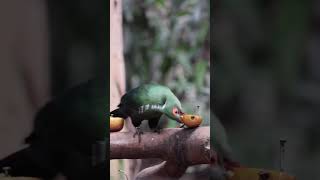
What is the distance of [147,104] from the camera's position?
3377 mm

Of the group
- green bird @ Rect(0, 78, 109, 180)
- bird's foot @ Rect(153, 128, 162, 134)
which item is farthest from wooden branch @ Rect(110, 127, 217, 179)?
green bird @ Rect(0, 78, 109, 180)

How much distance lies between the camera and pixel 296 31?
3.26 metres

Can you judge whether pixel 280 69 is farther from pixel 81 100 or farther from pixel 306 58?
pixel 81 100

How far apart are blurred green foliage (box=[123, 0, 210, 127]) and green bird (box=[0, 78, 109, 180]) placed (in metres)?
0.29

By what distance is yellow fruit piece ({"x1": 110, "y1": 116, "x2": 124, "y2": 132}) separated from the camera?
3377mm

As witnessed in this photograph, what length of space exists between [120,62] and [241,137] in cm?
95

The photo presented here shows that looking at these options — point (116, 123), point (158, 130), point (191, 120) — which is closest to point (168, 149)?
point (158, 130)

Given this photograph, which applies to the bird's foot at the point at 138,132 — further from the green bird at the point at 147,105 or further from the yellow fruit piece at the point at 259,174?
the yellow fruit piece at the point at 259,174

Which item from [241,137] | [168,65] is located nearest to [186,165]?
[241,137]

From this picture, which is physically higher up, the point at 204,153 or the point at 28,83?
the point at 28,83

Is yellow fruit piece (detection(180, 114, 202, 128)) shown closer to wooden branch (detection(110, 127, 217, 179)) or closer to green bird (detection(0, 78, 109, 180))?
wooden branch (detection(110, 127, 217, 179))

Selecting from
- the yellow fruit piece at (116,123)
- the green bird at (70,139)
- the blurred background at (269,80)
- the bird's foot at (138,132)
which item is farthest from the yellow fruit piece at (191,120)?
the green bird at (70,139)

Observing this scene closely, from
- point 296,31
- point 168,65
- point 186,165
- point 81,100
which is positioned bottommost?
point 186,165

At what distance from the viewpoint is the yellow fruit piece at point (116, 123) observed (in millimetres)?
3377
